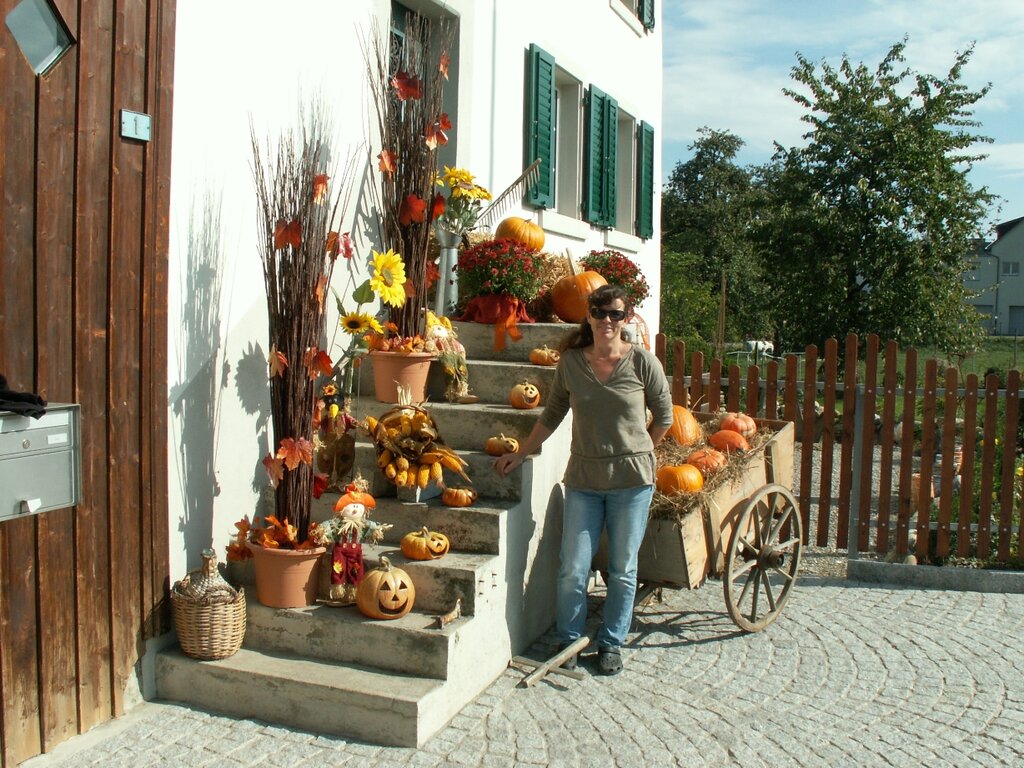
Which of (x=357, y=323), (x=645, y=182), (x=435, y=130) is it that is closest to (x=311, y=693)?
(x=357, y=323)

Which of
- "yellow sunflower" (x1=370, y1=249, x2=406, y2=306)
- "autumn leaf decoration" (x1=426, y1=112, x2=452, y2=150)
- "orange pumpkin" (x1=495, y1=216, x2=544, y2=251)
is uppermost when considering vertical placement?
"autumn leaf decoration" (x1=426, y1=112, x2=452, y2=150)

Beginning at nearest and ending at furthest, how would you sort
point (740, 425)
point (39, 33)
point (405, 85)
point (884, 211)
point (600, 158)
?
point (39, 33), point (405, 85), point (740, 425), point (600, 158), point (884, 211)

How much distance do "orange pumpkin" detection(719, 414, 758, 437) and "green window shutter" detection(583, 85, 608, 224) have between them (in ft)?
12.3

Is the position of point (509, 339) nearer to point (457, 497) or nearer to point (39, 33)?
→ point (457, 497)

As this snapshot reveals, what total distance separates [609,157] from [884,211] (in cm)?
676

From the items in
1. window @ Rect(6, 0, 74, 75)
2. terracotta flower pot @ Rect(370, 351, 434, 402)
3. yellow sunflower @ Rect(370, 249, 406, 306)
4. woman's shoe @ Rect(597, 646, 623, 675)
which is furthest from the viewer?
terracotta flower pot @ Rect(370, 351, 434, 402)

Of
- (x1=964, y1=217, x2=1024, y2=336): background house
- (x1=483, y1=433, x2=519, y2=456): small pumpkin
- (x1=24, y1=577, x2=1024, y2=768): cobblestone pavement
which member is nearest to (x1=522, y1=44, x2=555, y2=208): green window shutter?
(x1=483, y1=433, x2=519, y2=456): small pumpkin

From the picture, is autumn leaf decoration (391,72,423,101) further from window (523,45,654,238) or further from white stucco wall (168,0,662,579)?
window (523,45,654,238)

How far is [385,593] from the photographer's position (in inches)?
170

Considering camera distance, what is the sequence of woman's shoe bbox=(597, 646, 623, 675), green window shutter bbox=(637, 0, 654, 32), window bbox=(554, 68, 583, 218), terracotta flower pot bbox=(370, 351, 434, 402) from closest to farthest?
woman's shoe bbox=(597, 646, 623, 675), terracotta flower pot bbox=(370, 351, 434, 402), window bbox=(554, 68, 583, 218), green window shutter bbox=(637, 0, 654, 32)

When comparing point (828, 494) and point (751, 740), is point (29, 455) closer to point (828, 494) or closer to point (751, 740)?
point (751, 740)

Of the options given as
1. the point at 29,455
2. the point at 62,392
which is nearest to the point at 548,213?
the point at 62,392

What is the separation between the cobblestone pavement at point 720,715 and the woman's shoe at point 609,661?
0.18 feet

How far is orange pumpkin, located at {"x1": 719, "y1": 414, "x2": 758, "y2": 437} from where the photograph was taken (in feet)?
20.3
